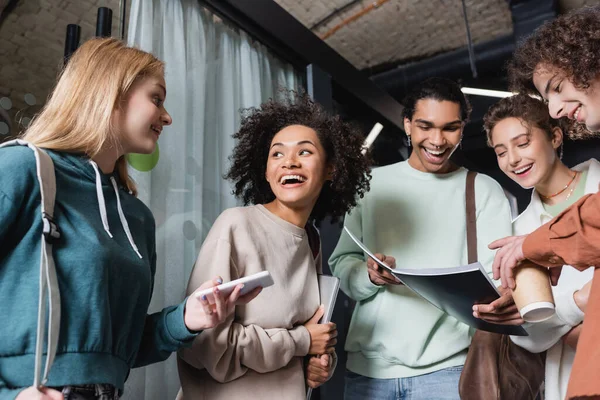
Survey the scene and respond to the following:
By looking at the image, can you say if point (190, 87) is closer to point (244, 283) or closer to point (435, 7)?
point (244, 283)

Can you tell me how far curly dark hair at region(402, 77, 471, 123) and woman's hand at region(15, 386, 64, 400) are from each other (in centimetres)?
180

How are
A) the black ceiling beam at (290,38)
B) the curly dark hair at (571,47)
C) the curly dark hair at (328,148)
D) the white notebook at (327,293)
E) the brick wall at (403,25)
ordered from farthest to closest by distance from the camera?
1. the brick wall at (403,25)
2. the black ceiling beam at (290,38)
3. the curly dark hair at (328,148)
4. the white notebook at (327,293)
5. the curly dark hair at (571,47)

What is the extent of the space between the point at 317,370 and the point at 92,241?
31.3 inches

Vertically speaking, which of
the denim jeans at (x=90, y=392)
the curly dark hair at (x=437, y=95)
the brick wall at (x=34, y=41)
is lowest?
the denim jeans at (x=90, y=392)

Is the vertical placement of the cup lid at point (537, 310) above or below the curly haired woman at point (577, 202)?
below

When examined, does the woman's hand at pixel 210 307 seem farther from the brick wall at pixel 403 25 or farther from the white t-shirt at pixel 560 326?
the brick wall at pixel 403 25

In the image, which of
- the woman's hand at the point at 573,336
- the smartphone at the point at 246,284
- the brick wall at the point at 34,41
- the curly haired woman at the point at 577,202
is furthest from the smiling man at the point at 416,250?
the brick wall at the point at 34,41

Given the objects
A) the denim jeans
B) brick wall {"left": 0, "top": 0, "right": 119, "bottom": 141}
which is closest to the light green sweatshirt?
the denim jeans

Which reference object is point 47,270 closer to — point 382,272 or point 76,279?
point 76,279

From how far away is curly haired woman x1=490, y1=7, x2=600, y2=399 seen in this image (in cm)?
117

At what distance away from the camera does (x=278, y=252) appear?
1.89 metres

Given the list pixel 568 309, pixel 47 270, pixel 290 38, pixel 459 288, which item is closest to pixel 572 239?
pixel 459 288

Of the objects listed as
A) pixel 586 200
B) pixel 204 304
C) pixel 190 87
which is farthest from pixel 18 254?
pixel 190 87

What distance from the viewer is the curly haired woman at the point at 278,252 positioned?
5.56ft
